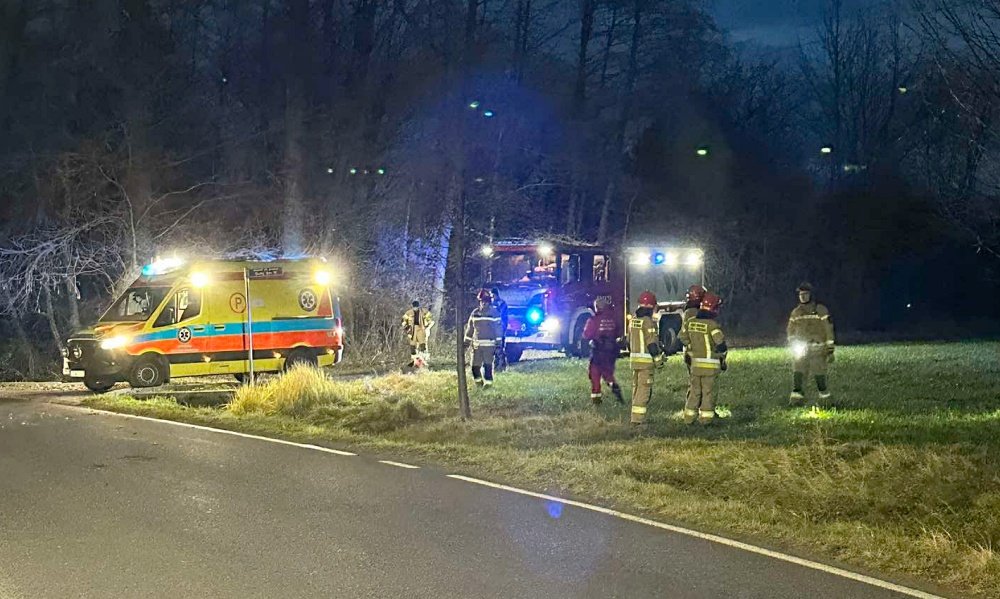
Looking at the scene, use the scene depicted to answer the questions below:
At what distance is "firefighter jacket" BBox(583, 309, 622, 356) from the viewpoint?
13.9 metres

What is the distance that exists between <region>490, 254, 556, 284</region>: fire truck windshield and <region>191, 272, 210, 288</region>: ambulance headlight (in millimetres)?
5941

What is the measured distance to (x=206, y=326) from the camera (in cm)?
1873

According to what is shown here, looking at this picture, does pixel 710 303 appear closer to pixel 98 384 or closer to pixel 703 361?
pixel 703 361

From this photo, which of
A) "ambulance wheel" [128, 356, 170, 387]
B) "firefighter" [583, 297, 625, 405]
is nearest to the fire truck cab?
"firefighter" [583, 297, 625, 405]

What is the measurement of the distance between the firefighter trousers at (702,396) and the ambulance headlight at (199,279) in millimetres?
10657

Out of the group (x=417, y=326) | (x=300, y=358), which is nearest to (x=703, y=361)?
(x=417, y=326)

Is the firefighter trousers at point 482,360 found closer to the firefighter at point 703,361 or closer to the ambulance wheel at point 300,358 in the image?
the ambulance wheel at point 300,358

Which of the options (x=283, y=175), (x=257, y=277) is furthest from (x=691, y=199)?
(x=257, y=277)

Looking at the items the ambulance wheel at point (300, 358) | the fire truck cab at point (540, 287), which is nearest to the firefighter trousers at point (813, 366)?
the fire truck cab at point (540, 287)

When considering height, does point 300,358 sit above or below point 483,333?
below

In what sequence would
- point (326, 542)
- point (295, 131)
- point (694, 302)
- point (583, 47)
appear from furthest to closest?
point (583, 47) < point (295, 131) < point (694, 302) < point (326, 542)

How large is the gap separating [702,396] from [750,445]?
1701 mm

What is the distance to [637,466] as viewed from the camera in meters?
9.67

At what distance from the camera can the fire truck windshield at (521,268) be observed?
2081 cm
